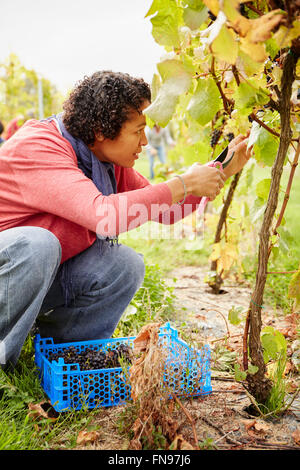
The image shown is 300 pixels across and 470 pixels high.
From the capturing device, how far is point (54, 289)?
177 cm

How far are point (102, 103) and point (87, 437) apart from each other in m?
1.13

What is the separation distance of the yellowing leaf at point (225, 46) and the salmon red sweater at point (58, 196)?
567 mm

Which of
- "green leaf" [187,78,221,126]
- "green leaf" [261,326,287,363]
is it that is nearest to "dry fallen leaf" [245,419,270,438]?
"green leaf" [261,326,287,363]

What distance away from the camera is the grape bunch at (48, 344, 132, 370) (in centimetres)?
155

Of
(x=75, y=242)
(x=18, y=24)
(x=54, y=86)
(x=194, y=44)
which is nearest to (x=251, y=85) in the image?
(x=194, y=44)

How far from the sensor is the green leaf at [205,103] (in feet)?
3.88

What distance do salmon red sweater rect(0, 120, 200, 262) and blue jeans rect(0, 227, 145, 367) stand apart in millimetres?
96

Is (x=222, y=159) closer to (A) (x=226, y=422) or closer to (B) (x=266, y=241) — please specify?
(B) (x=266, y=241)

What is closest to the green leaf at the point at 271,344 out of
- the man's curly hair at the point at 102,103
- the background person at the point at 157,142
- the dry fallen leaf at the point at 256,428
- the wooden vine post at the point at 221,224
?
the dry fallen leaf at the point at 256,428

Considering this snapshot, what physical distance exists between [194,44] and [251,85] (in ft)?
1.28

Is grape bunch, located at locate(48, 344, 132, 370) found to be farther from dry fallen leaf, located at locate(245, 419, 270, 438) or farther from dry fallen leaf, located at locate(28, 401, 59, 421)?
dry fallen leaf, located at locate(245, 419, 270, 438)

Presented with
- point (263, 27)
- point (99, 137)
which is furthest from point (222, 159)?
point (263, 27)

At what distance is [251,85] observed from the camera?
114 cm

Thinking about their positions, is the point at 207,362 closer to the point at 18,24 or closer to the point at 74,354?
the point at 74,354
